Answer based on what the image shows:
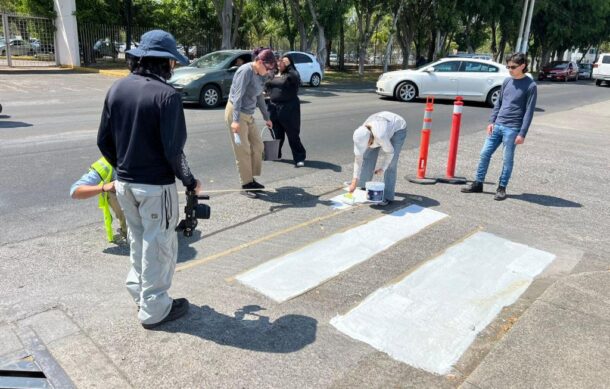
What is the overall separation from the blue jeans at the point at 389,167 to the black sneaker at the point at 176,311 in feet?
10.3

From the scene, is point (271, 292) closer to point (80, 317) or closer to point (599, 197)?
point (80, 317)

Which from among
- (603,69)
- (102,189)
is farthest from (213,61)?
(603,69)

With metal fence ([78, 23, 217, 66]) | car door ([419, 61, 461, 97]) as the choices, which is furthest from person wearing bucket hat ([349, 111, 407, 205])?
metal fence ([78, 23, 217, 66])

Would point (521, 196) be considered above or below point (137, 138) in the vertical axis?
below

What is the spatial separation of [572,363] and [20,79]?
22.1 meters

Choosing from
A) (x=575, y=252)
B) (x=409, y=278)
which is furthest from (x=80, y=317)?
(x=575, y=252)

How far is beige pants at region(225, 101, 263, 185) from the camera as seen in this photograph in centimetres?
612

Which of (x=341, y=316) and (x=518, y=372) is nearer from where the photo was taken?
(x=518, y=372)

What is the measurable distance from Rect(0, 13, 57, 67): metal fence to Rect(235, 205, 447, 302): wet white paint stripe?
948 inches

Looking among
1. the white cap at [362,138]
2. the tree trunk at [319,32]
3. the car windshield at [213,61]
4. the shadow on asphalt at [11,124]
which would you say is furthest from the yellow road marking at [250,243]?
the tree trunk at [319,32]

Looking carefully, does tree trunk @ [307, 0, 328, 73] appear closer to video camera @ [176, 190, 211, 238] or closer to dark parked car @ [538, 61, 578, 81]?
dark parked car @ [538, 61, 578, 81]

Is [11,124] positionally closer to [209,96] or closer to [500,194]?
[209,96]

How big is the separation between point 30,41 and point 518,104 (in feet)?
85.1

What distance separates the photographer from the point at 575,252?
16.4 ft
